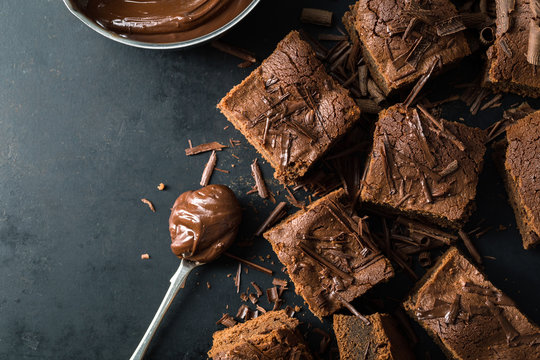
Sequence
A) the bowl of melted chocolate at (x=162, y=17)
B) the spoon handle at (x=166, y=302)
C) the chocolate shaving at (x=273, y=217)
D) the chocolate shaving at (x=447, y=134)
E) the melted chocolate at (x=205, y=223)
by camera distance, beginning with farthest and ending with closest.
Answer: the chocolate shaving at (x=273, y=217)
the spoon handle at (x=166, y=302)
the melted chocolate at (x=205, y=223)
the chocolate shaving at (x=447, y=134)
the bowl of melted chocolate at (x=162, y=17)

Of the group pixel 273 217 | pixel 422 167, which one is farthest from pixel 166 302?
pixel 422 167

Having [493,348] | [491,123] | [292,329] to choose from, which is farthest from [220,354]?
[491,123]

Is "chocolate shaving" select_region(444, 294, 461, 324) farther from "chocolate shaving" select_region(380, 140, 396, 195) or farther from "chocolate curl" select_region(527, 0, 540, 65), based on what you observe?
"chocolate curl" select_region(527, 0, 540, 65)

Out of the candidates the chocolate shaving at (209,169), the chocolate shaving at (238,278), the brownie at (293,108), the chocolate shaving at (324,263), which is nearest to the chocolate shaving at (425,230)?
the chocolate shaving at (324,263)

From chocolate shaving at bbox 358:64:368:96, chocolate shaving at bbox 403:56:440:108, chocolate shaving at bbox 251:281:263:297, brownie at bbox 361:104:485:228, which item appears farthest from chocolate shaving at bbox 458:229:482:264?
chocolate shaving at bbox 251:281:263:297

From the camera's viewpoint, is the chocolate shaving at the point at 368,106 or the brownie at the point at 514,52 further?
the chocolate shaving at the point at 368,106

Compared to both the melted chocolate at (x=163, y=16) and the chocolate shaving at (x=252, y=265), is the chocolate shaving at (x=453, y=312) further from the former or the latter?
the melted chocolate at (x=163, y=16)

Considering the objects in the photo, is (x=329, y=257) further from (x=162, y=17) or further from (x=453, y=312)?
(x=162, y=17)
